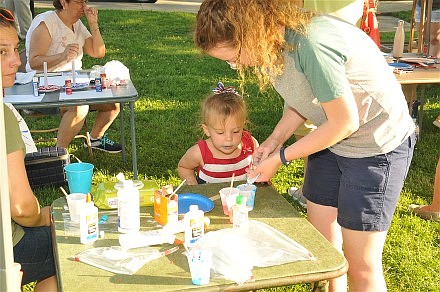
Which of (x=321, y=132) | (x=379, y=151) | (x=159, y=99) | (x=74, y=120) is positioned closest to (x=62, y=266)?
(x=321, y=132)

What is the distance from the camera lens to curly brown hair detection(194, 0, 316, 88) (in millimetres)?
2135

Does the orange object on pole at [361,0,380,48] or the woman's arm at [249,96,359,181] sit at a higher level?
the orange object on pole at [361,0,380,48]

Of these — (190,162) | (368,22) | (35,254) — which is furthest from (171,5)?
(35,254)

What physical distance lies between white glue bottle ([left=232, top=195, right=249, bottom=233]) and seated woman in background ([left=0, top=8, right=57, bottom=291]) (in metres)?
0.77

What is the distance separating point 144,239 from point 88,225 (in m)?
0.20

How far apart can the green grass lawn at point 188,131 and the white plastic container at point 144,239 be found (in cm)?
67

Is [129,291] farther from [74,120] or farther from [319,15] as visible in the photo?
[74,120]

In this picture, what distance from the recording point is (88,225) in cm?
228

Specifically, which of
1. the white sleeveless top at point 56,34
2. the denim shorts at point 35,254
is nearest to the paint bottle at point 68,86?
the white sleeveless top at point 56,34

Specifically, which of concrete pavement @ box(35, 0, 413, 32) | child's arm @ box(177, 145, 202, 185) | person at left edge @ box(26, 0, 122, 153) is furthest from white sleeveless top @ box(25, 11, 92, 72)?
concrete pavement @ box(35, 0, 413, 32)

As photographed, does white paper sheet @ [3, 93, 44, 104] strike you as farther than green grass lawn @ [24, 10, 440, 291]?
Yes

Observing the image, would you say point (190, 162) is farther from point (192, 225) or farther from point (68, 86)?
point (192, 225)

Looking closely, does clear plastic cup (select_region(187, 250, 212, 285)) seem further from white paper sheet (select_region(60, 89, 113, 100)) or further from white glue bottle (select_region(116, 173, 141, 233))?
white paper sheet (select_region(60, 89, 113, 100))

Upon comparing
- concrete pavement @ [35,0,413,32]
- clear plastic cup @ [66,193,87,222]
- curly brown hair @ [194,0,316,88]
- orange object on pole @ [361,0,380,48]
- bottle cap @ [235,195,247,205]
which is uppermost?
curly brown hair @ [194,0,316,88]
